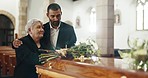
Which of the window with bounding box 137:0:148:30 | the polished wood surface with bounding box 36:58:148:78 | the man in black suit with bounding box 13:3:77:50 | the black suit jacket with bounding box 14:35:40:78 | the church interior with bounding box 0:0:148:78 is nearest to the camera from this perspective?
the polished wood surface with bounding box 36:58:148:78

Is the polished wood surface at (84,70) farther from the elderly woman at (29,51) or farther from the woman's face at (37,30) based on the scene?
the woman's face at (37,30)

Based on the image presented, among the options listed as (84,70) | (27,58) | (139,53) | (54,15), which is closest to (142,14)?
(54,15)

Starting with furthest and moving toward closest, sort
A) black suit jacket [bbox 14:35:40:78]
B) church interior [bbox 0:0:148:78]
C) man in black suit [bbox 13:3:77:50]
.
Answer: man in black suit [bbox 13:3:77:50] < black suit jacket [bbox 14:35:40:78] < church interior [bbox 0:0:148:78]

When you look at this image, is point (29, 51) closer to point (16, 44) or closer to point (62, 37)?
point (16, 44)

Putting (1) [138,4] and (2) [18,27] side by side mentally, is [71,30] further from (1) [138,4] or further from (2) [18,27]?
(2) [18,27]

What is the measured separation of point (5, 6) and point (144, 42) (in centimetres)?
1533

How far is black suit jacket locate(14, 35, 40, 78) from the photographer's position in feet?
10.5

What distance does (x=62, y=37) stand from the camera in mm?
3588

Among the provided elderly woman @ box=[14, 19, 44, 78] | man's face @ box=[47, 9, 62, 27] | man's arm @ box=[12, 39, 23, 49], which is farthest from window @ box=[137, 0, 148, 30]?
man's arm @ box=[12, 39, 23, 49]

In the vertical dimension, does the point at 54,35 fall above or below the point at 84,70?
above

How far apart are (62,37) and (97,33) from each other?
591cm

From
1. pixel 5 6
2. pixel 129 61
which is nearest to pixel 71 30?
pixel 129 61

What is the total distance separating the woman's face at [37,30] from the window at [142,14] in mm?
12171

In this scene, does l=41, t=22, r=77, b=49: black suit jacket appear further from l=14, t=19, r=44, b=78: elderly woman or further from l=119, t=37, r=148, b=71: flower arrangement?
l=119, t=37, r=148, b=71: flower arrangement
